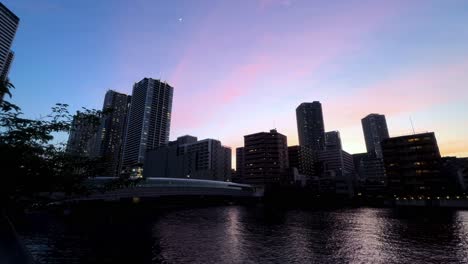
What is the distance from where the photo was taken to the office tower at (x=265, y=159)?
148000 millimetres

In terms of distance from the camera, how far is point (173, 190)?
305ft

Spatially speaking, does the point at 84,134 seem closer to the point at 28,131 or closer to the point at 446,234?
the point at 28,131

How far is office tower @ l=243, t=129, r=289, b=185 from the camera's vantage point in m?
148

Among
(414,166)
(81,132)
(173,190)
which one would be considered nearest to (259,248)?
(81,132)

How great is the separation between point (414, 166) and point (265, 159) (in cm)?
7552

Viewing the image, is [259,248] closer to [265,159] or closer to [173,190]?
[173,190]

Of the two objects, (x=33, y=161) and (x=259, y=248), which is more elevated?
(x=33, y=161)

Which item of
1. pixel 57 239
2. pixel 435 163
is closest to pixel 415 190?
pixel 435 163

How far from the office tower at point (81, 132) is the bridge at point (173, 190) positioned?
56.4 metres

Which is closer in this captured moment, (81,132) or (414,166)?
(81,132)

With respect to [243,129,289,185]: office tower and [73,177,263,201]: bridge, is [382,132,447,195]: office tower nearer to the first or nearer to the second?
[243,129,289,185]: office tower

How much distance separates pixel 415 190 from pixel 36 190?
406 ft

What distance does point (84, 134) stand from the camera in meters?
7.93

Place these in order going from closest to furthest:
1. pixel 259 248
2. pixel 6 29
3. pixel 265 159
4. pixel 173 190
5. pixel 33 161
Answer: pixel 33 161 < pixel 259 248 < pixel 173 190 < pixel 6 29 < pixel 265 159
